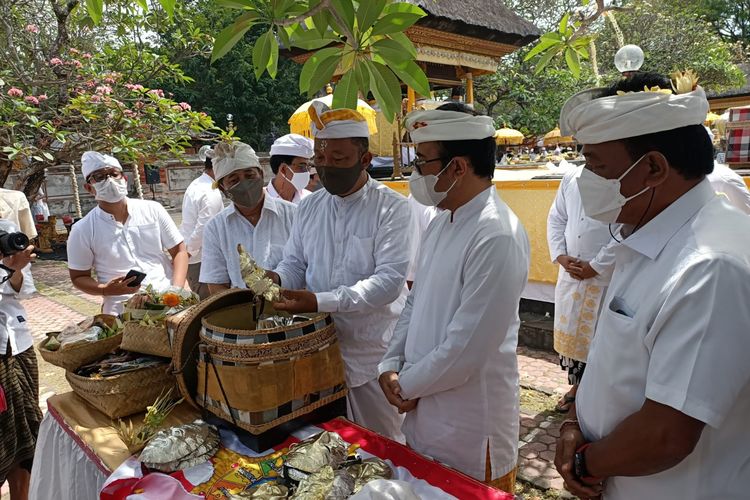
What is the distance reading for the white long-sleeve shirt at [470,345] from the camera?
1810 mm

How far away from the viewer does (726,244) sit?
3.70 ft

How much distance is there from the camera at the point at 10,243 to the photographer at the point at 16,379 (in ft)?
0.31

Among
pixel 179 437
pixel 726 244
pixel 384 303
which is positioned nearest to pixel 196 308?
pixel 179 437

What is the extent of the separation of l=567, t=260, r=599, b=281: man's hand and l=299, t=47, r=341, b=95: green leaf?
2577 millimetres

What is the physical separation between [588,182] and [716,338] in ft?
1.84

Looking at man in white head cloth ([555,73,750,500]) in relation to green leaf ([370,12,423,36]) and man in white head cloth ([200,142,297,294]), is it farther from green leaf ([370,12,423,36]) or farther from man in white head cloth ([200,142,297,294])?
man in white head cloth ([200,142,297,294])

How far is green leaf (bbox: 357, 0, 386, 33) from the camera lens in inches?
61.4

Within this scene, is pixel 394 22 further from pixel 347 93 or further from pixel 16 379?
pixel 16 379

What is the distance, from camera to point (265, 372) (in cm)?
172

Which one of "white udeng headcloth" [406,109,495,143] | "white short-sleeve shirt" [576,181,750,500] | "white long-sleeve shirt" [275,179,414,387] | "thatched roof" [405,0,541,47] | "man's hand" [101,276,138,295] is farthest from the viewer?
"thatched roof" [405,0,541,47]

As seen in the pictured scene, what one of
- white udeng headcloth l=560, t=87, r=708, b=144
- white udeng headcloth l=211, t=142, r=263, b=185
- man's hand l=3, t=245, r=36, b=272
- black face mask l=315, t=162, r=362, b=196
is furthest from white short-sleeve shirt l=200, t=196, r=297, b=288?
white udeng headcloth l=560, t=87, r=708, b=144

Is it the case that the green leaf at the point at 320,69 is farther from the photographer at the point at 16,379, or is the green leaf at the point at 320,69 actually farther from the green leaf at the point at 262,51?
the photographer at the point at 16,379

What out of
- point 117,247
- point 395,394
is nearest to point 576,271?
point 395,394

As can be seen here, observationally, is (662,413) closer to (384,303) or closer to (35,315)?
(384,303)
